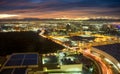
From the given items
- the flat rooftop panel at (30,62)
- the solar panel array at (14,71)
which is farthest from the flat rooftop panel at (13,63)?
the solar panel array at (14,71)

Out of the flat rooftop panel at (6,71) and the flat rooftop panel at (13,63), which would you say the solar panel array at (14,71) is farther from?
the flat rooftop panel at (13,63)

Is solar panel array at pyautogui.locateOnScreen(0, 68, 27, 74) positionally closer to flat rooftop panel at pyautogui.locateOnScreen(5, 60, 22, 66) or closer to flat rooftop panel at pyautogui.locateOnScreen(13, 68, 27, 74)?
flat rooftop panel at pyautogui.locateOnScreen(13, 68, 27, 74)

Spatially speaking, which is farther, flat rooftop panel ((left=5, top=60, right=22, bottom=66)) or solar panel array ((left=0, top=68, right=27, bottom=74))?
flat rooftop panel ((left=5, top=60, right=22, bottom=66))

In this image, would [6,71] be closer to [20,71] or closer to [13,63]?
[20,71]

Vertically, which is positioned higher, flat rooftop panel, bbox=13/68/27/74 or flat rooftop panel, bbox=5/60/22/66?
flat rooftop panel, bbox=13/68/27/74

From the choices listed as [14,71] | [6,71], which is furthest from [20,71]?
[6,71]

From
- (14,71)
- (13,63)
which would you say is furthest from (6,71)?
(13,63)

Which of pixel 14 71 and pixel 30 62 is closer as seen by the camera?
pixel 14 71

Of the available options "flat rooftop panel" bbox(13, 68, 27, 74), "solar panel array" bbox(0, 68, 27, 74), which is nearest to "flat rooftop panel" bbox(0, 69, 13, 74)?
"solar panel array" bbox(0, 68, 27, 74)

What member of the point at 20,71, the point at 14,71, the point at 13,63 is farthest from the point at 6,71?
the point at 13,63

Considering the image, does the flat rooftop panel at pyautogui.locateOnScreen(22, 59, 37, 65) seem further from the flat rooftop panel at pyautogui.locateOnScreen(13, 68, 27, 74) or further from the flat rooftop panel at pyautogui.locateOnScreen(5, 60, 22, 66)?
the flat rooftop panel at pyautogui.locateOnScreen(13, 68, 27, 74)

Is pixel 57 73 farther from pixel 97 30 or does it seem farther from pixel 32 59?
pixel 97 30
